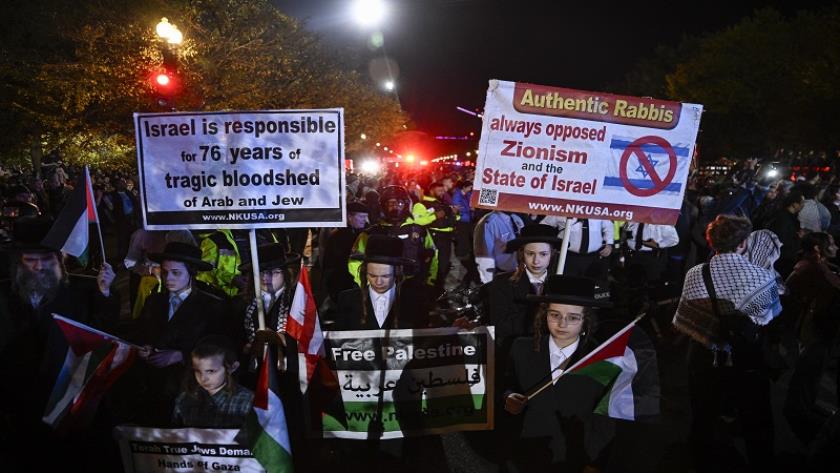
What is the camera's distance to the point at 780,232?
835 cm

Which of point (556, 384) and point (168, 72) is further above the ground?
point (168, 72)

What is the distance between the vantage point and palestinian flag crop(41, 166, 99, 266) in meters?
4.41

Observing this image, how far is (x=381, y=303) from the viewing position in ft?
14.5

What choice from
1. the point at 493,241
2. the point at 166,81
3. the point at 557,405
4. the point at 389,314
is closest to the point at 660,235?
the point at 493,241

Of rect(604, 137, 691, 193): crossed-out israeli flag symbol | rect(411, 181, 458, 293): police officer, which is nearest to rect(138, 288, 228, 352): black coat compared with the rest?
rect(604, 137, 691, 193): crossed-out israeli flag symbol

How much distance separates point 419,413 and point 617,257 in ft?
18.8

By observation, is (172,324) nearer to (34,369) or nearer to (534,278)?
(34,369)

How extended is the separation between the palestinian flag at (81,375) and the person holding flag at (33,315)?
2.90 feet

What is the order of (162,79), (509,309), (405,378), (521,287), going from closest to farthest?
(405,378) < (509,309) < (521,287) < (162,79)

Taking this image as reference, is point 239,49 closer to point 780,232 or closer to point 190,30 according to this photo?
point 190,30

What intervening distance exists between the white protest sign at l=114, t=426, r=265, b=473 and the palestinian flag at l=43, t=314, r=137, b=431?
0.42 meters

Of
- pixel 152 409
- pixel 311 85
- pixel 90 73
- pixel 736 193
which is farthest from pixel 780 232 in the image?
pixel 311 85

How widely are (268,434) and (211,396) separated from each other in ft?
1.89

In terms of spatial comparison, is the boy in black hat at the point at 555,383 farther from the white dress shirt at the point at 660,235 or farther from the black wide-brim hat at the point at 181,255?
the white dress shirt at the point at 660,235
